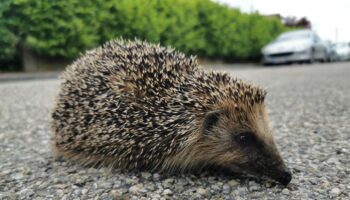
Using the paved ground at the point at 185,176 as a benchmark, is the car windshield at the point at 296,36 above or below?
above

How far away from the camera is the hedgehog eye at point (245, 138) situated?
2.87 m

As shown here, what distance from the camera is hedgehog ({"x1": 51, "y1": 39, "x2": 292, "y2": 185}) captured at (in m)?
2.87

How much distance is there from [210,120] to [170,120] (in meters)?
0.31

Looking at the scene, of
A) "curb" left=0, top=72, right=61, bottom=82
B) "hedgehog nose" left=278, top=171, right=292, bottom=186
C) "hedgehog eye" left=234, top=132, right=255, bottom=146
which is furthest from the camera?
"curb" left=0, top=72, right=61, bottom=82

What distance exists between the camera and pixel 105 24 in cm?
1389

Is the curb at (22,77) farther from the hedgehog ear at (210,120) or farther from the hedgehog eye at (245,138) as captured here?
the hedgehog eye at (245,138)

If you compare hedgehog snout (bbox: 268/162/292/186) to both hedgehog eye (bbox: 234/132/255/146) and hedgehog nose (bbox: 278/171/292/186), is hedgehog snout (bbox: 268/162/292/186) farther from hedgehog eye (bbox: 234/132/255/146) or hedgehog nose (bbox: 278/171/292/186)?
hedgehog eye (bbox: 234/132/255/146)

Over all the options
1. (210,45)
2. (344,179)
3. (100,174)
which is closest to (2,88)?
(100,174)

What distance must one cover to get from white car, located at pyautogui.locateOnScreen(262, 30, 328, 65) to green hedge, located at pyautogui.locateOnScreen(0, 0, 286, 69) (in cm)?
239

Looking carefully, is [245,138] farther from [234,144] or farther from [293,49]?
[293,49]

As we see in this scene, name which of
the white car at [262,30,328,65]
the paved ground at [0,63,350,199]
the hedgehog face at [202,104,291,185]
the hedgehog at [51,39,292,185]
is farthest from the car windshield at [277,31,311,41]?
the hedgehog face at [202,104,291,185]

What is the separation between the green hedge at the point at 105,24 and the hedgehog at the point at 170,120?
7410mm

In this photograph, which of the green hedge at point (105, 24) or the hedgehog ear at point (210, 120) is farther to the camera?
the green hedge at point (105, 24)

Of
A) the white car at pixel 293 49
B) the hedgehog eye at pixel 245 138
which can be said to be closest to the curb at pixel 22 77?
the hedgehog eye at pixel 245 138
